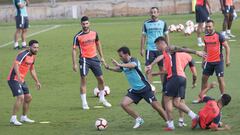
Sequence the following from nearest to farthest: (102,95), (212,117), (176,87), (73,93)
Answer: (212,117) < (176,87) < (102,95) < (73,93)

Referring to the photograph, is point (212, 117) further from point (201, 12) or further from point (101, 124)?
point (201, 12)

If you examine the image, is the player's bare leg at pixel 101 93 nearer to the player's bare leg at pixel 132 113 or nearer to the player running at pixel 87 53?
the player running at pixel 87 53

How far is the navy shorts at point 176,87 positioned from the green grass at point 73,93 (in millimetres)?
758

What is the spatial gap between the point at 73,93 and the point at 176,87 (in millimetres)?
5897

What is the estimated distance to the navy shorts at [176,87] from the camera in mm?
14039

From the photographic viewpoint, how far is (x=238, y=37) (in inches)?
1136

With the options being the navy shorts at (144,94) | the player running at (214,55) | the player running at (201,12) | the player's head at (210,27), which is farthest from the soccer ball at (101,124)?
the player running at (201,12)

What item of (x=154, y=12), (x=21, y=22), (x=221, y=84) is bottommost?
(x=221, y=84)

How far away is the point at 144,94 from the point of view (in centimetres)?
1464

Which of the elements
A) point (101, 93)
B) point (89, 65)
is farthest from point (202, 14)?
point (89, 65)

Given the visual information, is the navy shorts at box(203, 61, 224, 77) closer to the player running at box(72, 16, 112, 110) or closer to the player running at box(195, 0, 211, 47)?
the player running at box(72, 16, 112, 110)

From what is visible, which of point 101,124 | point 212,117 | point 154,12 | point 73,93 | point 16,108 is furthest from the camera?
point 73,93

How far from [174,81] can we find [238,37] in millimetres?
15381

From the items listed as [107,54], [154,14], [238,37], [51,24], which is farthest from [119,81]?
[51,24]
